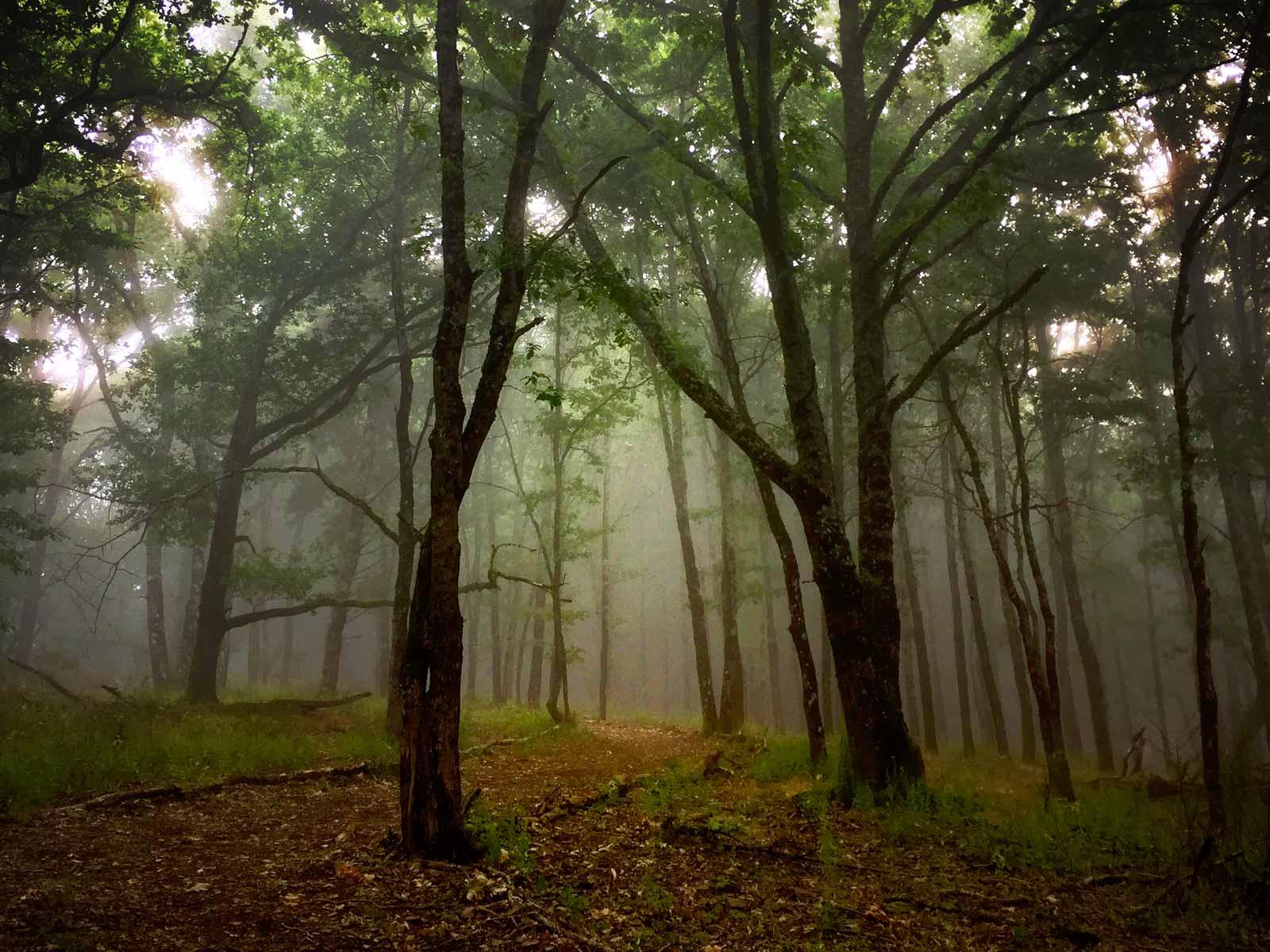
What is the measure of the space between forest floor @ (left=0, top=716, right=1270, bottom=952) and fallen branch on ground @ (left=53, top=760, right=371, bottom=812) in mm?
138

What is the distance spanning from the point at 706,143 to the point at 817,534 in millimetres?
6902

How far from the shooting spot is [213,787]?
27.8ft

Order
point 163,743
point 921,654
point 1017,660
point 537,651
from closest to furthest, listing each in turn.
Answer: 1. point 163,743
2. point 921,654
3. point 1017,660
4. point 537,651

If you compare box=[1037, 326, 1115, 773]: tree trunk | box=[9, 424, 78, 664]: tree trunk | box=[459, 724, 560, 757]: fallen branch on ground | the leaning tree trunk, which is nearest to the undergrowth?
the leaning tree trunk

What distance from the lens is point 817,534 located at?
8.08 metres

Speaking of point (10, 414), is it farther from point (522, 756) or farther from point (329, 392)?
point (522, 756)

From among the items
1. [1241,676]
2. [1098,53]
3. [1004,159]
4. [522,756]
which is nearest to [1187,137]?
[1098,53]

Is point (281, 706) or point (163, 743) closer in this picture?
point (163, 743)

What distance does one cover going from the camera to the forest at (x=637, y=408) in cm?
548

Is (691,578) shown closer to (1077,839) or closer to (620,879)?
(1077,839)

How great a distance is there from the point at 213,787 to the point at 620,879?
5.91m

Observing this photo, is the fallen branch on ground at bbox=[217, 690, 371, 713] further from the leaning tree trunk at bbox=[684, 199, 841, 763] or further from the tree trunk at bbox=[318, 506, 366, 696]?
the leaning tree trunk at bbox=[684, 199, 841, 763]

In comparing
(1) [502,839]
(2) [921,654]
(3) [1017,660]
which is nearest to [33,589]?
(1) [502,839]

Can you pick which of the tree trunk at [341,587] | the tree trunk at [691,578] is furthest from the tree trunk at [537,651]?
the tree trunk at [691,578]
